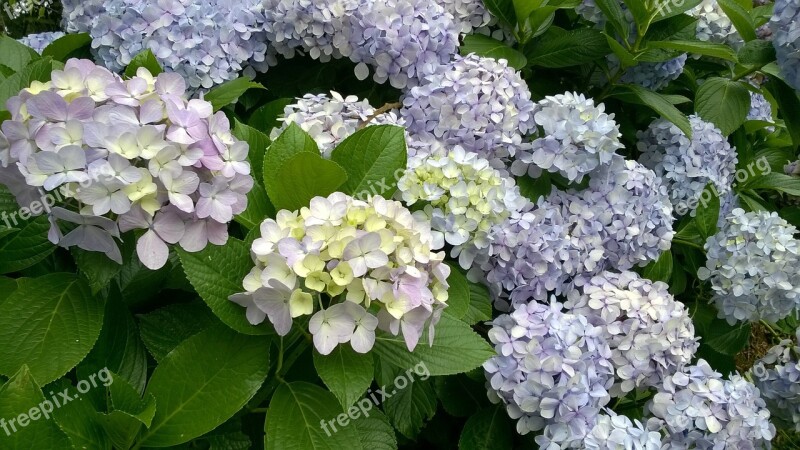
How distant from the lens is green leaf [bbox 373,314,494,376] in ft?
3.28

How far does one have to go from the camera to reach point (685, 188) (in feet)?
6.08

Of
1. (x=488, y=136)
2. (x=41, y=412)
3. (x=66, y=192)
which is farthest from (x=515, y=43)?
(x=41, y=412)

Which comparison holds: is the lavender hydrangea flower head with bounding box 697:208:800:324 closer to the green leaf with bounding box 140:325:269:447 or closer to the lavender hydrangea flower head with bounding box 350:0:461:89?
the lavender hydrangea flower head with bounding box 350:0:461:89

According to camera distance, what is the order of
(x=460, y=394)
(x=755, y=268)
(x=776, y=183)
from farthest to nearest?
(x=776, y=183), (x=755, y=268), (x=460, y=394)

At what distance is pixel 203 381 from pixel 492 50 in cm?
118

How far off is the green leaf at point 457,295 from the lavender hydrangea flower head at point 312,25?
0.70 meters

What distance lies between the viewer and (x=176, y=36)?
158 cm

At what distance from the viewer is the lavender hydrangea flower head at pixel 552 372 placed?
124 centimetres

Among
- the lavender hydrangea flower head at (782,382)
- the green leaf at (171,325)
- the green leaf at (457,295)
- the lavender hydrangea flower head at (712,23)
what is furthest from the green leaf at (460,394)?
the lavender hydrangea flower head at (712,23)

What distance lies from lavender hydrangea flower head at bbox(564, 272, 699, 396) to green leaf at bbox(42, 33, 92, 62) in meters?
1.34

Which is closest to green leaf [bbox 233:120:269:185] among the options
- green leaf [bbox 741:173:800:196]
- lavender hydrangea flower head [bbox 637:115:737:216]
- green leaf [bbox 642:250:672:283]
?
green leaf [bbox 642:250:672:283]

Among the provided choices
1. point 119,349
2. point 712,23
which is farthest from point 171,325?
point 712,23

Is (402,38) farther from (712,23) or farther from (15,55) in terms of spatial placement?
(712,23)

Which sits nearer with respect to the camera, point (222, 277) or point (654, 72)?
point (222, 277)
